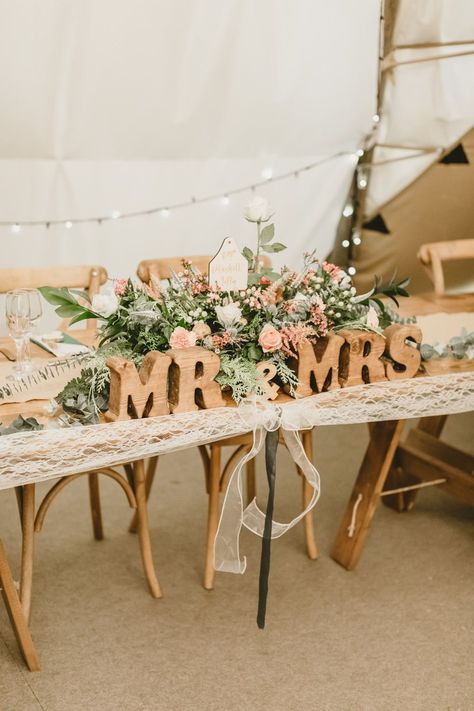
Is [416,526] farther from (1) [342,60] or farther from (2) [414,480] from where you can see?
(1) [342,60]

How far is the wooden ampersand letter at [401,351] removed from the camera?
5.92ft

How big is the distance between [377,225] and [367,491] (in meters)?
1.95

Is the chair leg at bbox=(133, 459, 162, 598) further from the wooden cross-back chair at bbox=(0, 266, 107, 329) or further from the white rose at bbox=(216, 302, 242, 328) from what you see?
the wooden cross-back chair at bbox=(0, 266, 107, 329)

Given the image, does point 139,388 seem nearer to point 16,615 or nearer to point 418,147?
point 16,615

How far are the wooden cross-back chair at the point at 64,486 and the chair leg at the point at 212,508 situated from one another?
14 centimetres

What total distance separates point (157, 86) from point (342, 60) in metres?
→ 0.89

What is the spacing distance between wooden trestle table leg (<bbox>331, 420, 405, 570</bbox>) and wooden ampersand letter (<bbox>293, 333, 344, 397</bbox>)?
0.44 meters

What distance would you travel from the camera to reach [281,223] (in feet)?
Answer: 12.4

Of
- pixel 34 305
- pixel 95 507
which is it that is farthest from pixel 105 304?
pixel 95 507

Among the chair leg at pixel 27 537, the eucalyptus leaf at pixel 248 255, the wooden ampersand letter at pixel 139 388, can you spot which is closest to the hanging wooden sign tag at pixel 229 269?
the eucalyptus leaf at pixel 248 255

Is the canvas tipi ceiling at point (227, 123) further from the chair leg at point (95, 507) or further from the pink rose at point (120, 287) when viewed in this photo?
the pink rose at point (120, 287)

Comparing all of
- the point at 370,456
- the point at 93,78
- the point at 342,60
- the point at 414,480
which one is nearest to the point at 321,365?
the point at 370,456

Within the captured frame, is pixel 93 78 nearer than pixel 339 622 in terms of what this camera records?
No

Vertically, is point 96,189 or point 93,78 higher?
point 93,78
